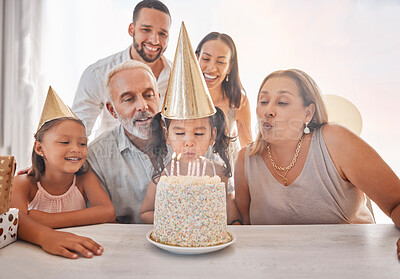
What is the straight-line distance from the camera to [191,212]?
0.96 m

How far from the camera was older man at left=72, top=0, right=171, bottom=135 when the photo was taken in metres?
1.53

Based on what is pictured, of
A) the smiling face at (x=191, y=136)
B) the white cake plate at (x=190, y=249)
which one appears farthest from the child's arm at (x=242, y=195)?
the white cake plate at (x=190, y=249)

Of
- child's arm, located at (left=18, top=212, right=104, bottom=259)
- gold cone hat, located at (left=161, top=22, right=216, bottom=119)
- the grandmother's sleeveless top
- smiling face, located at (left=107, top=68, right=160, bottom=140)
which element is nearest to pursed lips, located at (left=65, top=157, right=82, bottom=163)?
smiling face, located at (left=107, top=68, right=160, bottom=140)

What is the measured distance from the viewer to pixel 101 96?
155cm

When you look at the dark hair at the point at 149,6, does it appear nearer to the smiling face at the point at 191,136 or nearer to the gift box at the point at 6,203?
the smiling face at the point at 191,136

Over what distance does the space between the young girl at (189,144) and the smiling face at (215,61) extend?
5.4 inches

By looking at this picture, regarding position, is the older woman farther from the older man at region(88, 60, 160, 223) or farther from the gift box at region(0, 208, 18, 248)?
the gift box at region(0, 208, 18, 248)

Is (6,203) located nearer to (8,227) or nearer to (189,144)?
(8,227)

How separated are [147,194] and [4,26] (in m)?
1.06

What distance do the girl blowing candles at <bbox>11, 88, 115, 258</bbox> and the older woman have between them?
640 mm

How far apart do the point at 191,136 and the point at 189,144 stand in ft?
0.12

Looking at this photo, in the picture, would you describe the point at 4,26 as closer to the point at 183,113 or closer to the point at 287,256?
the point at 183,113

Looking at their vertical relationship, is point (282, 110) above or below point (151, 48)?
below

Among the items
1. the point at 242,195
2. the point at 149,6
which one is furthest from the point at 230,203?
the point at 149,6
